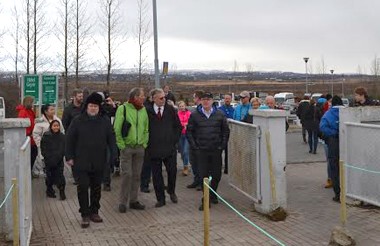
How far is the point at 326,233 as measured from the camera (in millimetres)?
7008

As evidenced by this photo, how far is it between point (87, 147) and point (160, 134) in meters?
1.46

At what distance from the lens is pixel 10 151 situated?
6.46m

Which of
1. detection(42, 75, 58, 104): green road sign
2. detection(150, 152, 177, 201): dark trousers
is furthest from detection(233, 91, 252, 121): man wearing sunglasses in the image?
detection(42, 75, 58, 104): green road sign

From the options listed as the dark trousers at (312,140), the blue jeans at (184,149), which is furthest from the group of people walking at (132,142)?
the dark trousers at (312,140)

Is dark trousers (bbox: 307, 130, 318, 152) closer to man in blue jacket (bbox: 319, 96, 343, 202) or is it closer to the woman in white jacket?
man in blue jacket (bbox: 319, 96, 343, 202)

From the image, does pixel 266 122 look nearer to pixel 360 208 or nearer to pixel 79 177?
pixel 360 208

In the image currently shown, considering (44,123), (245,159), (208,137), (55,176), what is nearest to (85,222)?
(208,137)

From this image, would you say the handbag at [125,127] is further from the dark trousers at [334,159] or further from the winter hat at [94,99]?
the dark trousers at [334,159]

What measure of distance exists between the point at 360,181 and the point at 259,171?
184 cm

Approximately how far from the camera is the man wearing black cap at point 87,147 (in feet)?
24.4

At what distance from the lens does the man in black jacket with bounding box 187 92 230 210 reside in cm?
851

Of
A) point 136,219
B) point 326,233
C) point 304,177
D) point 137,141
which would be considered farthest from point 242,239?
point 304,177

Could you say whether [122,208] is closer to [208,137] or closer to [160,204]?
[160,204]

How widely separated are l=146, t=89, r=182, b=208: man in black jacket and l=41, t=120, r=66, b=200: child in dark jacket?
1.89 metres
